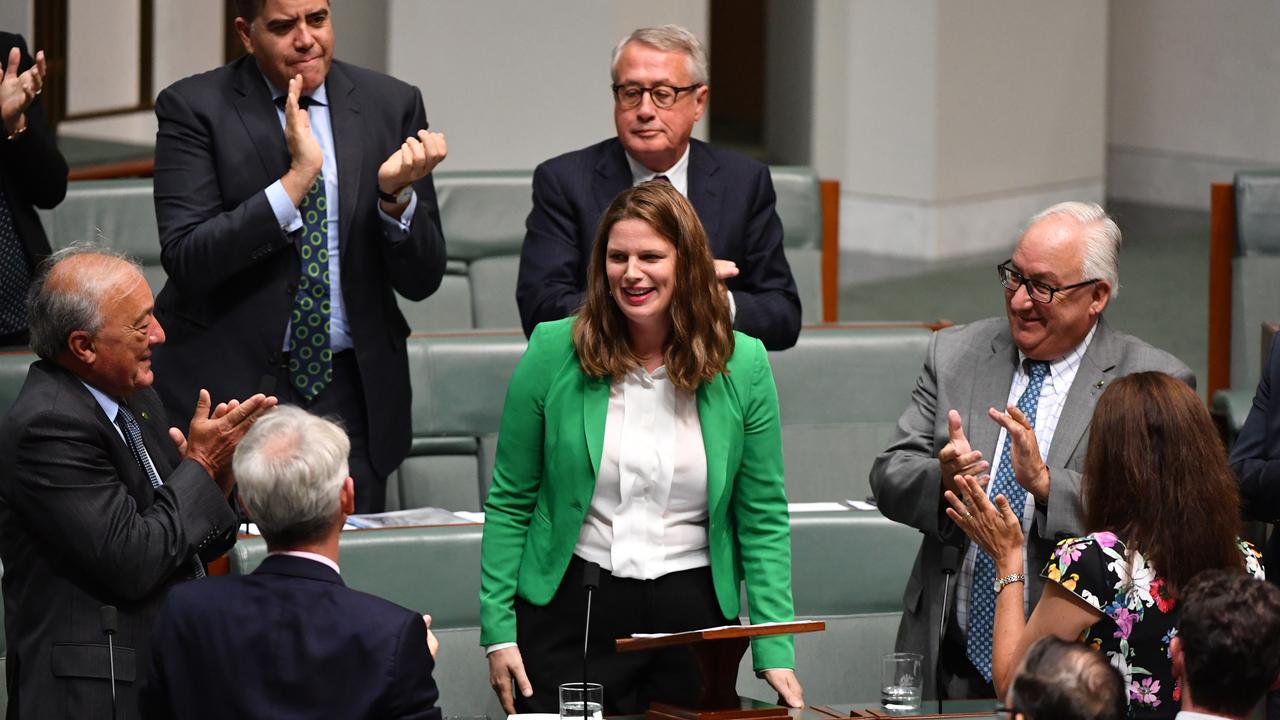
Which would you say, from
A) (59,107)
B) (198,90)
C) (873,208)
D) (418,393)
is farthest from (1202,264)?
(198,90)

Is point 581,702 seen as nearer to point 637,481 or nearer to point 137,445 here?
point 637,481

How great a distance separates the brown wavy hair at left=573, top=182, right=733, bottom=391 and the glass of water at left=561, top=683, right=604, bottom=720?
0.50 meters

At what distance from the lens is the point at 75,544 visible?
262 centimetres

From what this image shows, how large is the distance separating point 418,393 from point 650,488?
6.12 ft

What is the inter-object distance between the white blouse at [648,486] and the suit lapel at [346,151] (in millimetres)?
870

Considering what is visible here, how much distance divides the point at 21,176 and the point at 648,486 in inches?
76.4

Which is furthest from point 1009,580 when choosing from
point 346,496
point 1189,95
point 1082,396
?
point 1189,95

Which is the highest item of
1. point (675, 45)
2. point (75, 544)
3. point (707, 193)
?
point (675, 45)

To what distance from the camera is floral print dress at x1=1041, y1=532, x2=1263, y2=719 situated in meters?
2.45

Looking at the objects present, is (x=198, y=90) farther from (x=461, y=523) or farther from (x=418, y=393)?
(x=418, y=393)

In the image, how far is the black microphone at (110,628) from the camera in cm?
260

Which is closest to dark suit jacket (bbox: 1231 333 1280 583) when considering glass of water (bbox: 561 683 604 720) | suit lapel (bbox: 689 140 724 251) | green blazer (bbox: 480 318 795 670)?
green blazer (bbox: 480 318 795 670)

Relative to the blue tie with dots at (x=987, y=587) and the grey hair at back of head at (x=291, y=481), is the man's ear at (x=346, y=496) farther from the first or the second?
the blue tie with dots at (x=987, y=587)

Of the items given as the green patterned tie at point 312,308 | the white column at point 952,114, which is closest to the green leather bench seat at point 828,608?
the green patterned tie at point 312,308
